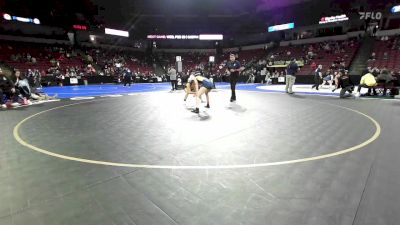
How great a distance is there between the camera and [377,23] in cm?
3173

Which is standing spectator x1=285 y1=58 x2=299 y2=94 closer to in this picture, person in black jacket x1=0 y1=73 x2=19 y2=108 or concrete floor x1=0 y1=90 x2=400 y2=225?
concrete floor x1=0 y1=90 x2=400 y2=225

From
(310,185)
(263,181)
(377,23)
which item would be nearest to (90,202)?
(263,181)

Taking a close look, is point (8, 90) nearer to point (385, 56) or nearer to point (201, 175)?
point (201, 175)

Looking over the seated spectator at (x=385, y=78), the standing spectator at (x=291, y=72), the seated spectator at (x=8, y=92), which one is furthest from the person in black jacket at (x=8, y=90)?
the seated spectator at (x=385, y=78)

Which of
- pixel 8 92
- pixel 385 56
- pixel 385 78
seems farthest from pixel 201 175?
pixel 385 56

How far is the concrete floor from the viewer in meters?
2.52

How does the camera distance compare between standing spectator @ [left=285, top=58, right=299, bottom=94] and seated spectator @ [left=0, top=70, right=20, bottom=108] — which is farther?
standing spectator @ [left=285, top=58, right=299, bottom=94]

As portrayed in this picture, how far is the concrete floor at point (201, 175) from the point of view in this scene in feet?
8.28

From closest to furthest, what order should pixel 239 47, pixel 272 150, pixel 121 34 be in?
pixel 272 150, pixel 121 34, pixel 239 47

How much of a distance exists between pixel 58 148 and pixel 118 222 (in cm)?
305

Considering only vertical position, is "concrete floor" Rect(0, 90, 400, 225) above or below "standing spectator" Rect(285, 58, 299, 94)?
below

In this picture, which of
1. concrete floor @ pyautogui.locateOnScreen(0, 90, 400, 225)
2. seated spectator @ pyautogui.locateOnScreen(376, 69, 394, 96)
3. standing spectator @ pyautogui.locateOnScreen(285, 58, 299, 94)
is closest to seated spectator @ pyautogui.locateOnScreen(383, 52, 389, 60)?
seated spectator @ pyautogui.locateOnScreen(376, 69, 394, 96)

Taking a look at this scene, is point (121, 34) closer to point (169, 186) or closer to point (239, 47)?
point (239, 47)

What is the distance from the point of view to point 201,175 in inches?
137
